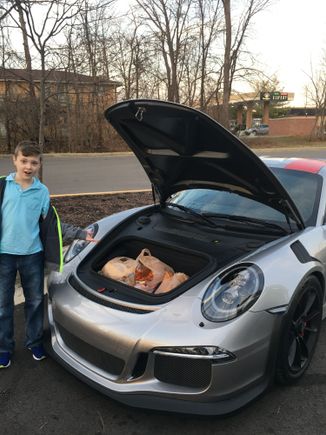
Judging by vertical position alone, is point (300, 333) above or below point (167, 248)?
below

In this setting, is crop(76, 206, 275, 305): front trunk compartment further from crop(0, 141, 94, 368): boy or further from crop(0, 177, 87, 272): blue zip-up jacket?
crop(0, 141, 94, 368): boy

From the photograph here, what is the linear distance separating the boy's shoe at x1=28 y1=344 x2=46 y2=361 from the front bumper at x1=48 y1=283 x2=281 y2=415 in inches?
24.3

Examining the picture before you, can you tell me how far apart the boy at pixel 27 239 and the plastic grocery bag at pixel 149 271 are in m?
0.44

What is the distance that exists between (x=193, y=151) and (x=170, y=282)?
97 centimetres

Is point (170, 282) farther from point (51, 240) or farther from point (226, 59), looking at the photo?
point (226, 59)

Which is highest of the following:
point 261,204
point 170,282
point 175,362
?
point 261,204

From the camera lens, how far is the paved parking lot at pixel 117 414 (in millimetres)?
2182

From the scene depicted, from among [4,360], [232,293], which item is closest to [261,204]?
[232,293]

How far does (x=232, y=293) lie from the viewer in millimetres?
2242

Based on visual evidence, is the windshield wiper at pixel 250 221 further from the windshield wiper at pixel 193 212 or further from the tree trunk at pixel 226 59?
the tree trunk at pixel 226 59

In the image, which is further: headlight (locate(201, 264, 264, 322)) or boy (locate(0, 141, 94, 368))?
boy (locate(0, 141, 94, 368))

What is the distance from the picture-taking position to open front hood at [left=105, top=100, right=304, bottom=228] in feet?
8.31

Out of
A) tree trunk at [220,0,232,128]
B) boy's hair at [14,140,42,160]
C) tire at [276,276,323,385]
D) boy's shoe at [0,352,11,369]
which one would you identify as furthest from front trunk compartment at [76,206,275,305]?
tree trunk at [220,0,232,128]

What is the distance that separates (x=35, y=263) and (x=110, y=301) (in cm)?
66
